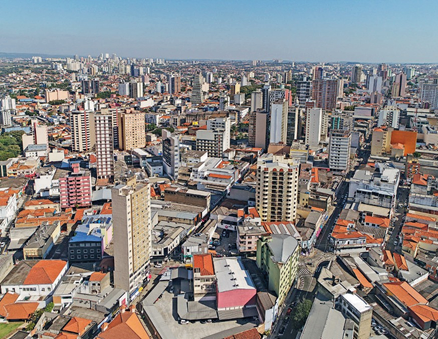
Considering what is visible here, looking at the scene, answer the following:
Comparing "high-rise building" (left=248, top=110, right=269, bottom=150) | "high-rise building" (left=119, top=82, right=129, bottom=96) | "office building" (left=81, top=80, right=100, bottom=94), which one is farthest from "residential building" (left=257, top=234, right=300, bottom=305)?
"office building" (left=81, top=80, right=100, bottom=94)

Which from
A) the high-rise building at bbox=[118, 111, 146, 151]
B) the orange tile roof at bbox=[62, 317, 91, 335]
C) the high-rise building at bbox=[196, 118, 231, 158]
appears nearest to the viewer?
the orange tile roof at bbox=[62, 317, 91, 335]

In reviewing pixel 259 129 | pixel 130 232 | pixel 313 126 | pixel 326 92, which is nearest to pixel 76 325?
pixel 130 232

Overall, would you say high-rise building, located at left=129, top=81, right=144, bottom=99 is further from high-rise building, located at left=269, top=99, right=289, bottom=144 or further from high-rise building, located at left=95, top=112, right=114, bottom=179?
high-rise building, located at left=95, top=112, right=114, bottom=179

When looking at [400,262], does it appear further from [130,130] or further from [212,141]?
[130,130]

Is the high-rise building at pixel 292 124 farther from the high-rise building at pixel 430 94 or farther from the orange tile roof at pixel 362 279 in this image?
the high-rise building at pixel 430 94

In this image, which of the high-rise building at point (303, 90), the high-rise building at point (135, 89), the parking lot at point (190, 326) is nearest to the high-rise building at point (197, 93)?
the high-rise building at point (135, 89)
